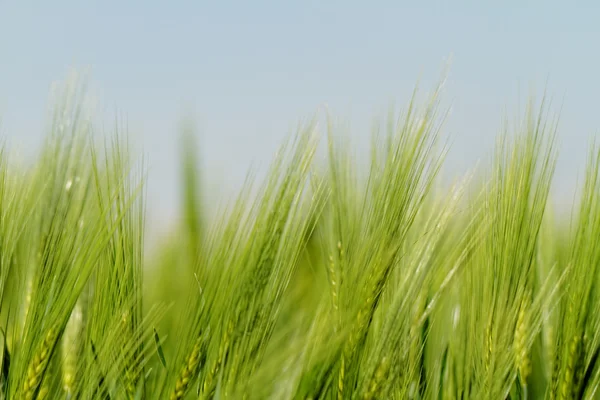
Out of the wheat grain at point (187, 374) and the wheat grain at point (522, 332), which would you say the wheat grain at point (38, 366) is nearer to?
the wheat grain at point (187, 374)

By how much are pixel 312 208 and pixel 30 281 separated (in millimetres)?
→ 344

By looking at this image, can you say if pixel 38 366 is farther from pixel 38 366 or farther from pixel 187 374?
pixel 187 374

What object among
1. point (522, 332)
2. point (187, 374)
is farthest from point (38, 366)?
point (522, 332)

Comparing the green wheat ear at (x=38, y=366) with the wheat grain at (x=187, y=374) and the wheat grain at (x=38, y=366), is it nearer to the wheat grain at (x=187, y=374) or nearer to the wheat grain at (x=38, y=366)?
the wheat grain at (x=38, y=366)

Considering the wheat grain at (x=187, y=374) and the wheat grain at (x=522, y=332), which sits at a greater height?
the wheat grain at (x=522, y=332)

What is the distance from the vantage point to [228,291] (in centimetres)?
96

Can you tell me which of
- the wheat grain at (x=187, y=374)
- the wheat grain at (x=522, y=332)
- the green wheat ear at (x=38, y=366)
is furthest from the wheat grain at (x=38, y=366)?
the wheat grain at (x=522, y=332)

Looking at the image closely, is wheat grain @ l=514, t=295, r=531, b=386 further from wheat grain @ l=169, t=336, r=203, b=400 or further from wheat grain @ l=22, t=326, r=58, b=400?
wheat grain @ l=22, t=326, r=58, b=400

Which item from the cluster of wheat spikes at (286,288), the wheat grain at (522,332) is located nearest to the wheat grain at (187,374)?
the cluster of wheat spikes at (286,288)

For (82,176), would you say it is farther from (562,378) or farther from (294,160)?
(562,378)

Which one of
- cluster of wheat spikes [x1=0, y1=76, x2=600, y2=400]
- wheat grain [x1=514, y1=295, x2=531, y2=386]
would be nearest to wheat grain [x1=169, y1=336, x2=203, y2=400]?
cluster of wheat spikes [x1=0, y1=76, x2=600, y2=400]

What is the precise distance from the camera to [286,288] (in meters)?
1.01

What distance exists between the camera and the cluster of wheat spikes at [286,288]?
95 centimetres

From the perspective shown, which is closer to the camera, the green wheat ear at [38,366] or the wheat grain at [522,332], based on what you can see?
the green wheat ear at [38,366]
